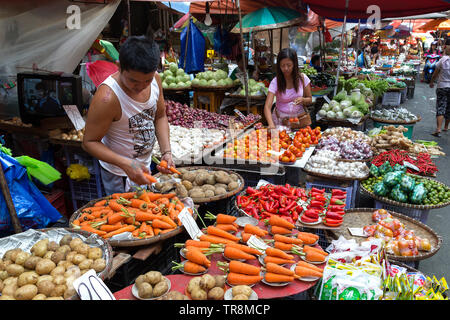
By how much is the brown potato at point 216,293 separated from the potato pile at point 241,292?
0.20 ft

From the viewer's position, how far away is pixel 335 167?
4082mm

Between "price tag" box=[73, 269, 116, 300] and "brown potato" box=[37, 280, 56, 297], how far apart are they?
0.19 metres

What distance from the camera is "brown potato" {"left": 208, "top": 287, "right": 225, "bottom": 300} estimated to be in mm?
1680

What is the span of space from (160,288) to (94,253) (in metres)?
0.47

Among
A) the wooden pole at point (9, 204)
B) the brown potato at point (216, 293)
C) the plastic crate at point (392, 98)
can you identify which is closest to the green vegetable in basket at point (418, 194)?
the brown potato at point (216, 293)

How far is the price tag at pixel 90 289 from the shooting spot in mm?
1494

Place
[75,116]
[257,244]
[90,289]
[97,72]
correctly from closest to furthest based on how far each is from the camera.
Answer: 1. [90,289]
2. [257,244]
3. [75,116]
4. [97,72]

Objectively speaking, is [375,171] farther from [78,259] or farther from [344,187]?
[78,259]

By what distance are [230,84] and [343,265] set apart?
18.4ft

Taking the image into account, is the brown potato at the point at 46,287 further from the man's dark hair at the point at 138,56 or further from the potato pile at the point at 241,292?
the man's dark hair at the point at 138,56

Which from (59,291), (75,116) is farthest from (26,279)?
(75,116)

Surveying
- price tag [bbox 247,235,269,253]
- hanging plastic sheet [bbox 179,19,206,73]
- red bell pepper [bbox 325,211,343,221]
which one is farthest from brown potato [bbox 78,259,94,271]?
hanging plastic sheet [bbox 179,19,206,73]
